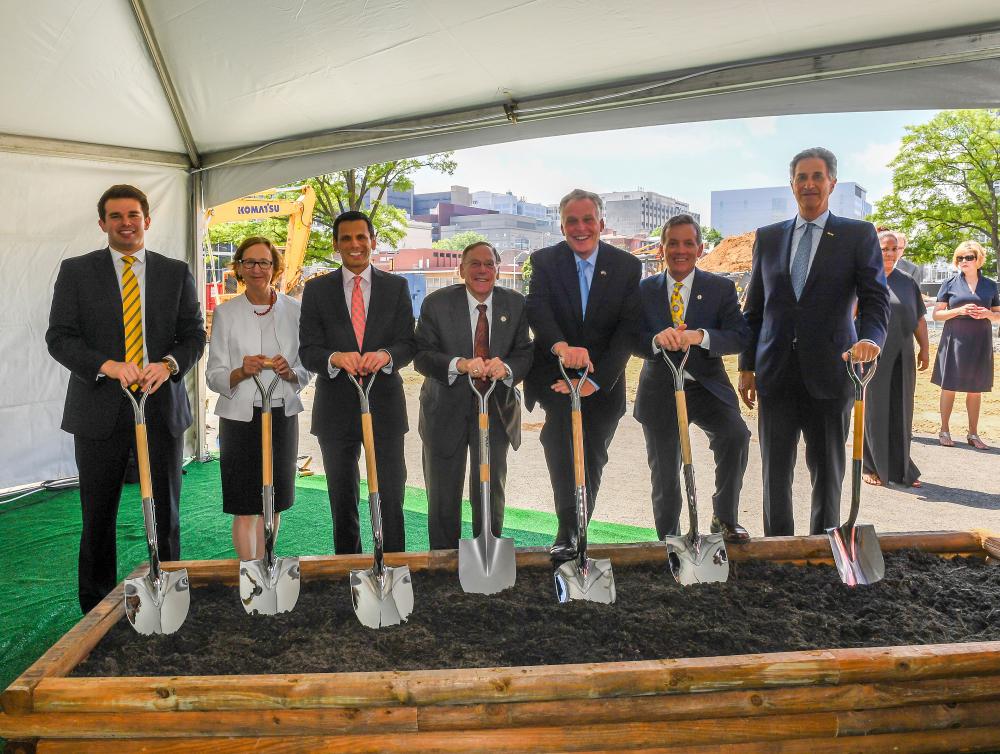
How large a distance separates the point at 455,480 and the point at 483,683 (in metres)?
1.50

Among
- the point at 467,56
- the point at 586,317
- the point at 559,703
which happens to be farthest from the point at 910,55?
the point at 559,703

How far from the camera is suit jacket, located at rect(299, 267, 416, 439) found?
3.31 meters

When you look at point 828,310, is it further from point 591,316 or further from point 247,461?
point 247,461

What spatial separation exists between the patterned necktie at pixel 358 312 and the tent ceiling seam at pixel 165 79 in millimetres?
2164

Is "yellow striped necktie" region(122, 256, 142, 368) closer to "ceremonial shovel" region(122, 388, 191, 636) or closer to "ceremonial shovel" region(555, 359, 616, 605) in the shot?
"ceremonial shovel" region(122, 388, 191, 636)

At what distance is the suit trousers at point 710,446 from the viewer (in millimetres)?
3408

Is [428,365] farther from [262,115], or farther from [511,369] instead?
[262,115]

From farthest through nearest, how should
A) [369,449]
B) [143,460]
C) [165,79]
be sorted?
[165,79], [369,449], [143,460]

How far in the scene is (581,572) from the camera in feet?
9.28

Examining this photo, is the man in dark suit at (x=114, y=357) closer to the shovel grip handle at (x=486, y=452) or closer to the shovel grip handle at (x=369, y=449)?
the shovel grip handle at (x=369, y=449)

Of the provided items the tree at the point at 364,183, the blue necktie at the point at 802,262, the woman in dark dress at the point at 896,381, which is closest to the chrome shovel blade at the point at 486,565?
the blue necktie at the point at 802,262

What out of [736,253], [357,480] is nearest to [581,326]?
[357,480]

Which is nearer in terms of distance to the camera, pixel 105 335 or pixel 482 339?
pixel 105 335

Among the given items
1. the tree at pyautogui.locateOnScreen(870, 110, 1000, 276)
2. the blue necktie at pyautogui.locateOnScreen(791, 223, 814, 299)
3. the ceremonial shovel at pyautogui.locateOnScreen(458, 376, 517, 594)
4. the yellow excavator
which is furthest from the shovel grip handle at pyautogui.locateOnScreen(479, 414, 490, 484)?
the tree at pyautogui.locateOnScreen(870, 110, 1000, 276)
